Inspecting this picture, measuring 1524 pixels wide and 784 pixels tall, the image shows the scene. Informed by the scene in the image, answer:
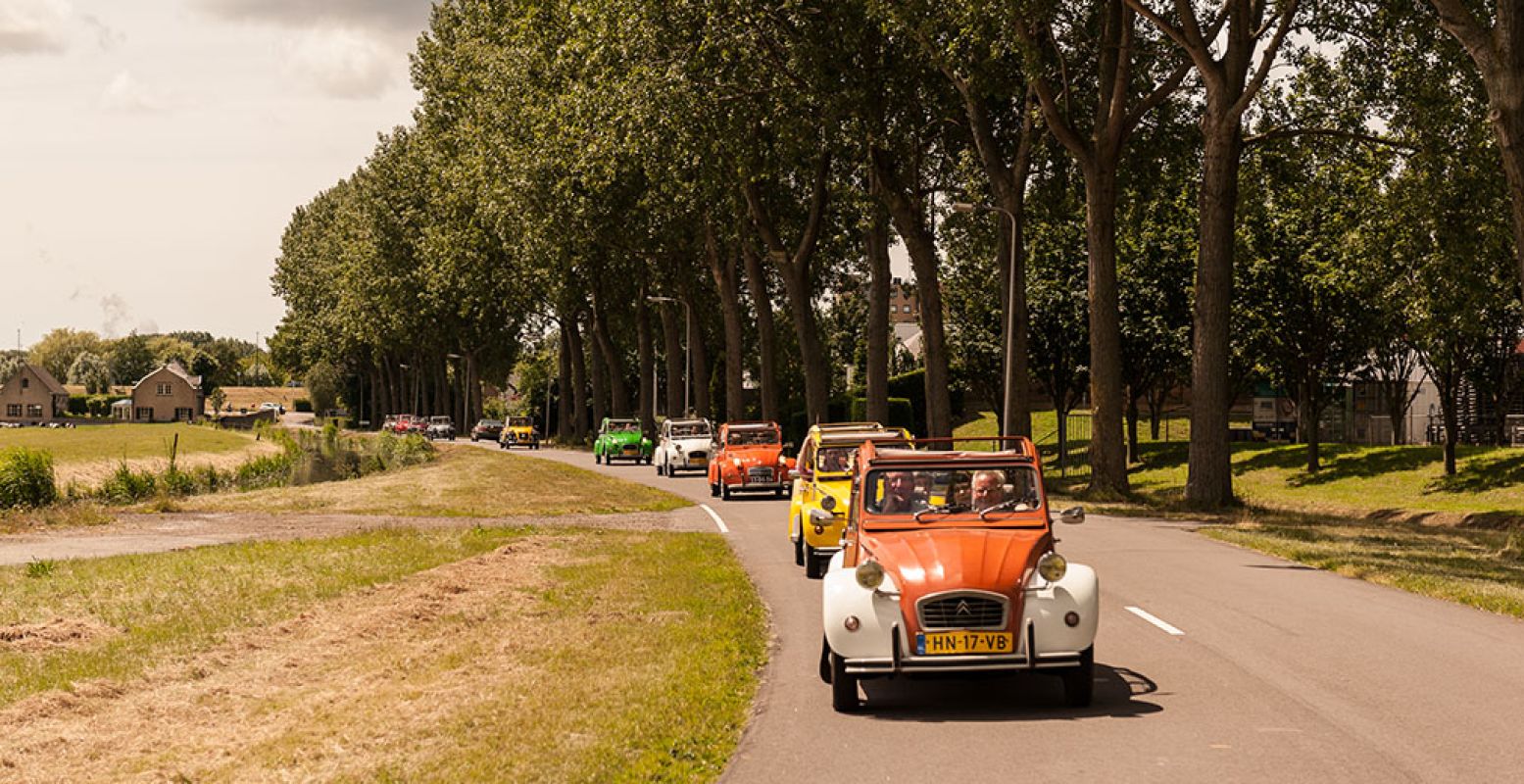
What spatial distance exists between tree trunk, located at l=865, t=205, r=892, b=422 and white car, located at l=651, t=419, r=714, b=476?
5.70m

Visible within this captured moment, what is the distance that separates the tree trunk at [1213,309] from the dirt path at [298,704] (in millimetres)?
18484

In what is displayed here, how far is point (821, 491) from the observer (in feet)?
64.7

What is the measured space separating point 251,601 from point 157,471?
34.1 metres

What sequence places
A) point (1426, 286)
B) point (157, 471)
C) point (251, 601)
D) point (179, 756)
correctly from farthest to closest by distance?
point (157, 471) → point (1426, 286) → point (251, 601) → point (179, 756)

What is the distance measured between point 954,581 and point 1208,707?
5.88 feet

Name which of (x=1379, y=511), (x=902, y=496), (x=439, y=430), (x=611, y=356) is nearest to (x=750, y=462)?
(x=1379, y=511)

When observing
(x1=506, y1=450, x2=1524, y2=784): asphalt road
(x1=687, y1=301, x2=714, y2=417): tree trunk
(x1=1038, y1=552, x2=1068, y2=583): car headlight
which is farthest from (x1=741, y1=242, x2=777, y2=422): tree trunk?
(x1=1038, y1=552, x2=1068, y2=583): car headlight

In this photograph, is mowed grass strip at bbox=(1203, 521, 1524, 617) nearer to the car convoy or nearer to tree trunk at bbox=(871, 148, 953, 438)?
the car convoy

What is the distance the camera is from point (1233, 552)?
21.8 metres

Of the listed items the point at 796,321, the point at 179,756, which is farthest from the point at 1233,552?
the point at 796,321

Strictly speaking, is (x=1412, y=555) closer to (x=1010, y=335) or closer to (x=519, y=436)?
(x=1010, y=335)

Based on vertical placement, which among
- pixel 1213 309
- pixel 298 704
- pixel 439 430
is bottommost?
pixel 298 704

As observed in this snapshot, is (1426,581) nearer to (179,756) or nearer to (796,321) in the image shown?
(179,756)

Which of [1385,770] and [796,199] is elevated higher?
[796,199]
